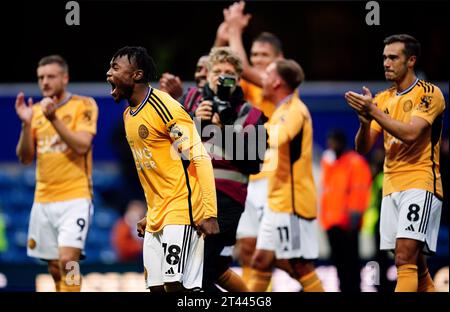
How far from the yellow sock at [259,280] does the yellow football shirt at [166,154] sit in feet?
9.35

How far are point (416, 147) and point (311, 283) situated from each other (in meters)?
2.14

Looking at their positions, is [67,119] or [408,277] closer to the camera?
[408,277]

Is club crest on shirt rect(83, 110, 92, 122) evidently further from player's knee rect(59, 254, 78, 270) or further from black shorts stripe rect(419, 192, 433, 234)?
black shorts stripe rect(419, 192, 433, 234)

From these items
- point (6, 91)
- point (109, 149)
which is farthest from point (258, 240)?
point (6, 91)

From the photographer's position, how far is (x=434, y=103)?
826 centimetres

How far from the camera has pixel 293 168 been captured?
993 centimetres

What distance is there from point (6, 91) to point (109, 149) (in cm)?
183

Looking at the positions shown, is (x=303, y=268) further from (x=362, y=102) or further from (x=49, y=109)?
(x=49, y=109)

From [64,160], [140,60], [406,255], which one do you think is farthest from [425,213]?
[64,160]

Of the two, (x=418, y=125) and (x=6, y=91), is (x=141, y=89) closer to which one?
(x=418, y=125)

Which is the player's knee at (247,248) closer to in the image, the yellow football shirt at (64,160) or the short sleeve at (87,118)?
the yellow football shirt at (64,160)

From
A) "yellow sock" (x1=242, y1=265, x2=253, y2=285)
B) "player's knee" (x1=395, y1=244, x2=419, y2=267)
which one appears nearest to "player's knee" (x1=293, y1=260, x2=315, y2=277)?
Result: "yellow sock" (x1=242, y1=265, x2=253, y2=285)

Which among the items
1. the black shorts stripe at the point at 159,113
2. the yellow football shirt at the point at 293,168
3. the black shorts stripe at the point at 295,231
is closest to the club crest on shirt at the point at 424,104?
the yellow football shirt at the point at 293,168

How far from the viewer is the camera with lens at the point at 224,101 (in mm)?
8484
